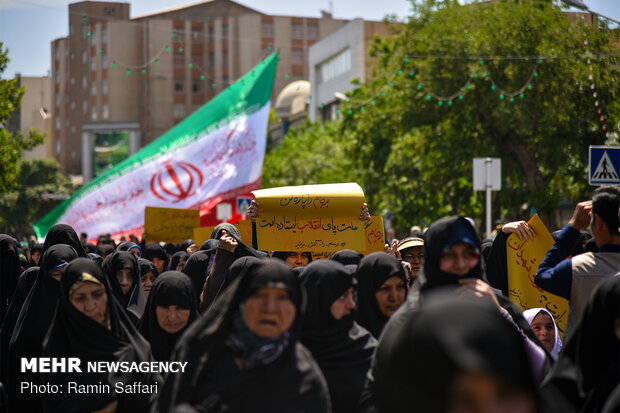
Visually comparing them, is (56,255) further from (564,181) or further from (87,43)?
(87,43)

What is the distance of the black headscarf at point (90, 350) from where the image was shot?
4.39 m

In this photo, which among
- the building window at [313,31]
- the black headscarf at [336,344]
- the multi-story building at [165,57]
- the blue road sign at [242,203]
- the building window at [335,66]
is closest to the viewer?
the black headscarf at [336,344]

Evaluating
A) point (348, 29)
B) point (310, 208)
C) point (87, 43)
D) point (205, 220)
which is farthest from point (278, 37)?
point (310, 208)

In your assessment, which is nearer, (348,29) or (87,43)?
(348,29)

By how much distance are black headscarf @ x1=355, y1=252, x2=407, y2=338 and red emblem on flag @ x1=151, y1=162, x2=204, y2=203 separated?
1356 centimetres

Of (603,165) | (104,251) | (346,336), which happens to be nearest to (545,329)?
(346,336)

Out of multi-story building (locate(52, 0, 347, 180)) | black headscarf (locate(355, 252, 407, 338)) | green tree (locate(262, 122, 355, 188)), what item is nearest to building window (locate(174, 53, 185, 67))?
multi-story building (locate(52, 0, 347, 180))

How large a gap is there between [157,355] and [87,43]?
75431 millimetres

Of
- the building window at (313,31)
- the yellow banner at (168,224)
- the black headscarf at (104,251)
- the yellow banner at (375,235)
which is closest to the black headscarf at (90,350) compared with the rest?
the yellow banner at (375,235)

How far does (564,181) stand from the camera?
22969 millimetres

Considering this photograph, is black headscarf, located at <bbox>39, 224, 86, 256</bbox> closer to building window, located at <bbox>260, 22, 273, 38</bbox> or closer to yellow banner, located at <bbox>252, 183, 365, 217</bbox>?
yellow banner, located at <bbox>252, 183, 365, 217</bbox>

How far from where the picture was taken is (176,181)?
18562 millimetres

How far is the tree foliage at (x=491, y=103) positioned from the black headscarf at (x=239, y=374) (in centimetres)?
1779

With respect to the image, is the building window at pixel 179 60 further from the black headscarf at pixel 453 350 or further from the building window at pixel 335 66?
the black headscarf at pixel 453 350
